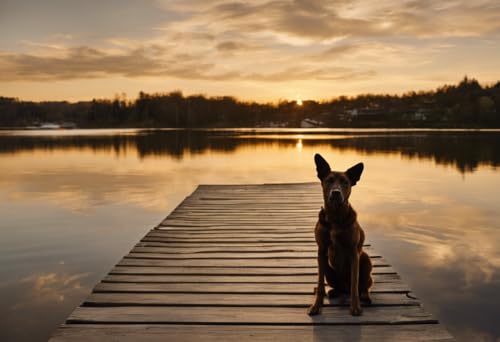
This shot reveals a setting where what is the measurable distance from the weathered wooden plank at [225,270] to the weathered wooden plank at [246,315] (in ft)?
3.37

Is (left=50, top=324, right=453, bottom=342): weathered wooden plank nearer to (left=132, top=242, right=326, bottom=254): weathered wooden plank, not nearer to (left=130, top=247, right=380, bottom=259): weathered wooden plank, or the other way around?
(left=130, top=247, right=380, bottom=259): weathered wooden plank

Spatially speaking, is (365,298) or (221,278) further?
(221,278)

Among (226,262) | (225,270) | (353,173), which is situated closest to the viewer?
(353,173)

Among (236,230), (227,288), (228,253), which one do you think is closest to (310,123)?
(236,230)

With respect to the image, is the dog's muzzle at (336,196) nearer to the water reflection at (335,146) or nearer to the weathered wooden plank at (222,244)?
the weathered wooden plank at (222,244)

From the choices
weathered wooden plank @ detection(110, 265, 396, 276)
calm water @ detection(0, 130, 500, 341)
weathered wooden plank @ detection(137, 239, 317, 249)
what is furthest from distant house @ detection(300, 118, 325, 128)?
weathered wooden plank @ detection(110, 265, 396, 276)

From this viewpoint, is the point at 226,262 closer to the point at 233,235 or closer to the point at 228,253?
the point at 228,253

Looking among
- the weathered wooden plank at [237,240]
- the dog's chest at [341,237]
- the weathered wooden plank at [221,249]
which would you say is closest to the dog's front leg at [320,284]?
the dog's chest at [341,237]

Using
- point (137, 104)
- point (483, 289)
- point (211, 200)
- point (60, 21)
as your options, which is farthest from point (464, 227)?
point (137, 104)

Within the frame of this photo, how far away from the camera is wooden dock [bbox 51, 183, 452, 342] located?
3.74 meters

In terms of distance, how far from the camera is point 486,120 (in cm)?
10275

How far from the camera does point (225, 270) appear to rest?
17.6 ft

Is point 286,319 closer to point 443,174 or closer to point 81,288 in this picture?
point 81,288

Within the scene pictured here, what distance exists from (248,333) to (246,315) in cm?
32
